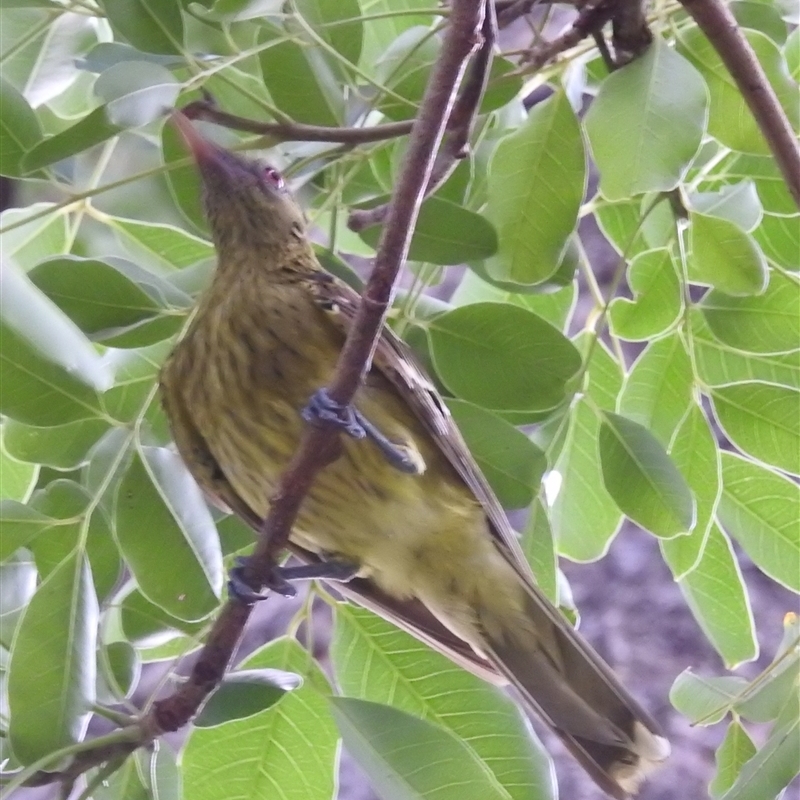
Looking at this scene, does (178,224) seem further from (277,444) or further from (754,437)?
(754,437)

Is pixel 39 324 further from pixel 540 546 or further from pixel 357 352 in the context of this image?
pixel 540 546

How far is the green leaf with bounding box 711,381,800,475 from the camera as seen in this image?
1297 mm

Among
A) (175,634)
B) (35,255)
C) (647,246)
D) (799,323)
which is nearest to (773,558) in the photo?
(799,323)

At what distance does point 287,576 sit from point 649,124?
2.26ft

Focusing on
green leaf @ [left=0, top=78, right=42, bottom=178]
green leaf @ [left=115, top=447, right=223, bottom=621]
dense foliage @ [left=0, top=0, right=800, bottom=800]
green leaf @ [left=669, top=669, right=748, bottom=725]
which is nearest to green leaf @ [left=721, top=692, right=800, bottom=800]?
dense foliage @ [left=0, top=0, right=800, bottom=800]

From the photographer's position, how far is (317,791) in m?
1.19

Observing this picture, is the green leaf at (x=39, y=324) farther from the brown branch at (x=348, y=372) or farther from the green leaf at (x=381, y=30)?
the green leaf at (x=381, y=30)

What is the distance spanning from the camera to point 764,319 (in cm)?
130

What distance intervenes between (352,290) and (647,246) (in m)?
0.41

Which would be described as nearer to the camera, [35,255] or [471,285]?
[35,255]

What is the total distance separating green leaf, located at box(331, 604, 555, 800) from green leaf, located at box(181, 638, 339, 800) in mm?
76

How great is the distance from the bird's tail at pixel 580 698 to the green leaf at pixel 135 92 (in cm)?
74

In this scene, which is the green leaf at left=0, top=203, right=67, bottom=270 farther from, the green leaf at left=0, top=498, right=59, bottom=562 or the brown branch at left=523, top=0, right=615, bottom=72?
the brown branch at left=523, top=0, right=615, bottom=72

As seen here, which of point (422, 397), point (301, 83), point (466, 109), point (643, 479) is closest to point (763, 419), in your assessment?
point (643, 479)
